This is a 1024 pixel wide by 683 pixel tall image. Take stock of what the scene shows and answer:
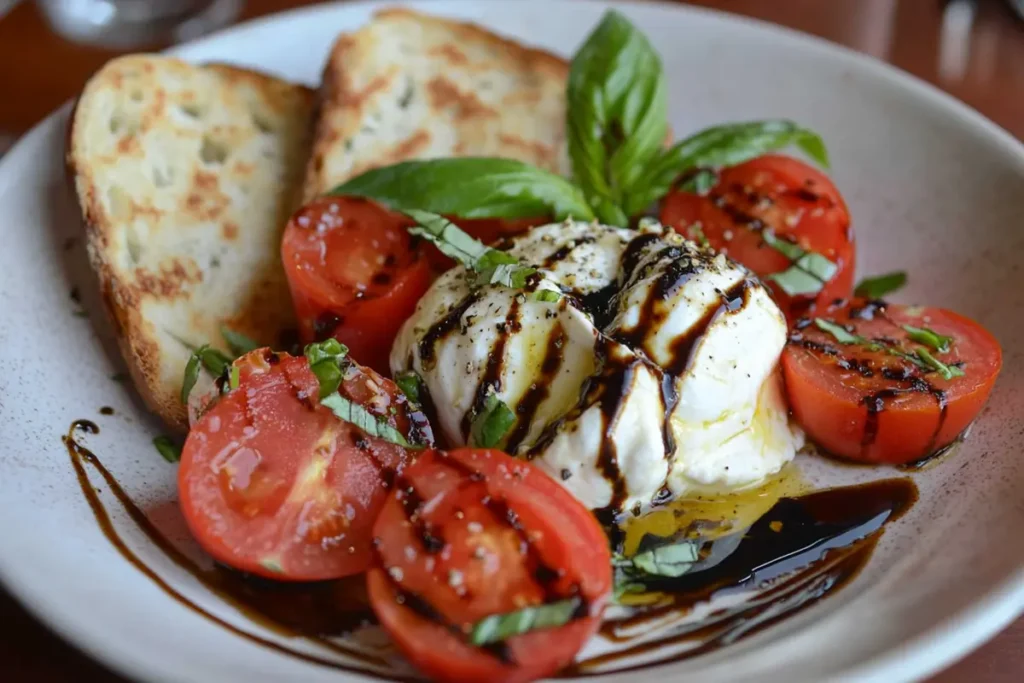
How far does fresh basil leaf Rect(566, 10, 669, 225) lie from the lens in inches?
91.0

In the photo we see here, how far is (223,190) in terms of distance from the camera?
235cm

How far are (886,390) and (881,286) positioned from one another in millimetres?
563

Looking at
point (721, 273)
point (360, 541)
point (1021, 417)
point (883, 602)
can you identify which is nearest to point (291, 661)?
point (360, 541)

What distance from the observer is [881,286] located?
2252 millimetres

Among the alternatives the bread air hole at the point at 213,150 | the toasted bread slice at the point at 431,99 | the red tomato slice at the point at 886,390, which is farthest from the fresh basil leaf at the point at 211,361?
the red tomato slice at the point at 886,390

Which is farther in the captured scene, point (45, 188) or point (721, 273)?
point (45, 188)

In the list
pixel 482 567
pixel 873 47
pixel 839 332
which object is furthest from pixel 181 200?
pixel 873 47

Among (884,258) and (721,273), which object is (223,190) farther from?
(884,258)

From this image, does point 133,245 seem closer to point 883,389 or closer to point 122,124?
point 122,124

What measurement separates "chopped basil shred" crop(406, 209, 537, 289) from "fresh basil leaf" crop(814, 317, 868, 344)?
61cm

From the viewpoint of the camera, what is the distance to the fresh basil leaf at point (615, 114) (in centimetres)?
231

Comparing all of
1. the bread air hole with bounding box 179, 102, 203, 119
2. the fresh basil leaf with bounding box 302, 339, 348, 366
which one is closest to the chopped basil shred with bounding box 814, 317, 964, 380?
the fresh basil leaf with bounding box 302, 339, 348, 366

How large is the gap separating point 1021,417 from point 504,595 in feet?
3.54

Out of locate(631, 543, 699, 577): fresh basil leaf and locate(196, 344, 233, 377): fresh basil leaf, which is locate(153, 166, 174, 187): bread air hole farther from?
locate(631, 543, 699, 577): fresh basil leaf
